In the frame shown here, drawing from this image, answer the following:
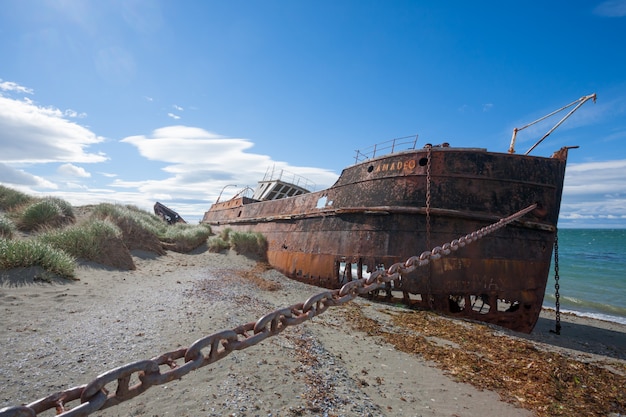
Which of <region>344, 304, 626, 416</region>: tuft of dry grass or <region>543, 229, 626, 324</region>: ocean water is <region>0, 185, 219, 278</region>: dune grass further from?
<region>543, 229, 626, 324</region>: ocean water

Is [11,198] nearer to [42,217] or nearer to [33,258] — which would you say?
[42,217]

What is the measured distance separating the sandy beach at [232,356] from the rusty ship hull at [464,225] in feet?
2.19

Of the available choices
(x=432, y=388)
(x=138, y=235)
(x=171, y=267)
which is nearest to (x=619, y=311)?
(x=432, y=388)

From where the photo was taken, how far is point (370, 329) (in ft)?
16.2

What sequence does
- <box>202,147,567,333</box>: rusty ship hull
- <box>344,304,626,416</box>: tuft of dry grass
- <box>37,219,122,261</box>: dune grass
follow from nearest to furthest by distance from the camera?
<box>344,304,626,416</box>: tuft of dry grass, <box>202,147,567,333</box>: rusty ship hull, <box>37,219,122,261</box>: dune grass

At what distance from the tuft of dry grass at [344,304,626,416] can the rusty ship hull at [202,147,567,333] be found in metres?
0.90

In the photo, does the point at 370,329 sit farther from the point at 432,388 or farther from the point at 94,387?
the point at 94,387

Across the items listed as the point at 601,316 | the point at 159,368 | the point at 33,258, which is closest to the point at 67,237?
the point at 33,258

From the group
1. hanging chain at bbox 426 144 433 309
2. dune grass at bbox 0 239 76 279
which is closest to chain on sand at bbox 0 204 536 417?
hanging chain at bbox 426 144 433 309

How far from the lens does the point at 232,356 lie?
316cm

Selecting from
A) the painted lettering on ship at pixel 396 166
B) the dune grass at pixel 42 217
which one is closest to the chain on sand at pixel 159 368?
the painted lettering on ship at pixel 396 166

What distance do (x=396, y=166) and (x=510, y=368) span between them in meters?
4.48

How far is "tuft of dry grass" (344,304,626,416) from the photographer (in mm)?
3277

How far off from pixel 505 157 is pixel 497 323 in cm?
327
